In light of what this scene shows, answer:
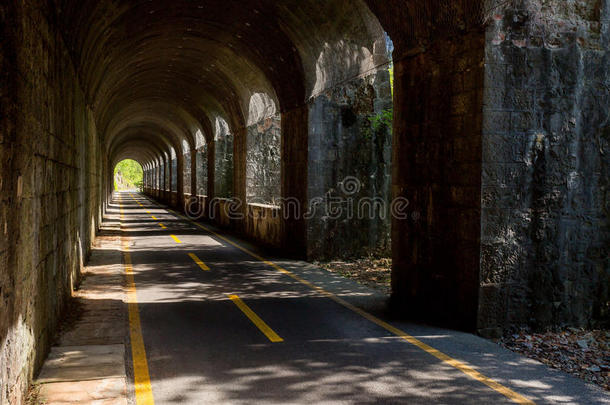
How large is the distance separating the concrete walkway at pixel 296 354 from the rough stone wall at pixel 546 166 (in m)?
1.12

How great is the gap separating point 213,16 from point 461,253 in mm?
10247

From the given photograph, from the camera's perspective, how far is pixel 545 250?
720 cm

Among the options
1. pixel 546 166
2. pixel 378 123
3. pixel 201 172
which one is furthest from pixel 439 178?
pixel 201 172

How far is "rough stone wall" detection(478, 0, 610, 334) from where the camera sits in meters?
7.04

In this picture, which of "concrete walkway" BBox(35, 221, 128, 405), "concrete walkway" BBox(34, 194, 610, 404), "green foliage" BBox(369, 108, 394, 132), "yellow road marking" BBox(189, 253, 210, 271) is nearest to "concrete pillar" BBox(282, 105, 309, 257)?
"green foliage" BBox(369, 108, 394, 132)

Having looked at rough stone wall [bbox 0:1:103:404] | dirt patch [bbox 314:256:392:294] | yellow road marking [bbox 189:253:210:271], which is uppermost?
rough stone wall [bbox 0:1:103:404]

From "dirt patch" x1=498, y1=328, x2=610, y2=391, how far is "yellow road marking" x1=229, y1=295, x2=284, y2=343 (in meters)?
2.87

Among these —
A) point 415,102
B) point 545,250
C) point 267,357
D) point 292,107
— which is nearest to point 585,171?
point 545,250

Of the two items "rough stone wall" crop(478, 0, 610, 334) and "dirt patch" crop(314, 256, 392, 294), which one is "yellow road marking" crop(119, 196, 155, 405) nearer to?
"rough stone wall" crop(478, 0, 610, 334)

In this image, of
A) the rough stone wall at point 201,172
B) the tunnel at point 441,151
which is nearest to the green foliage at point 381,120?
the tunnel at point 441,151

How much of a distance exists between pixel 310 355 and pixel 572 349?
3.20 meters

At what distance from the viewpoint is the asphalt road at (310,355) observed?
5.02 metres

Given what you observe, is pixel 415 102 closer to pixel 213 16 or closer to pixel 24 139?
pixel 24 139

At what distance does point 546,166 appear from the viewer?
7.15 metres
